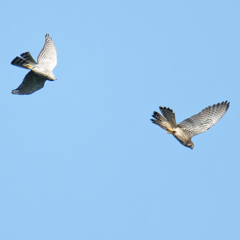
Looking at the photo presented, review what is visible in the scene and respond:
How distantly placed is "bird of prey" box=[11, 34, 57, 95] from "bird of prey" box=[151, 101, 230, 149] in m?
3.75

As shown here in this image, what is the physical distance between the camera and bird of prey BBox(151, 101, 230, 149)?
45.6 feet

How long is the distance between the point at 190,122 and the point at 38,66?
5075mm

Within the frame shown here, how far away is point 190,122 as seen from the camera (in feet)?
47.8

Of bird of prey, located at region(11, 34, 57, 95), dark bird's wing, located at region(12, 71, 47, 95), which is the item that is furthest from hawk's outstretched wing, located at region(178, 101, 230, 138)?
dark bird's wing, located at region(12, 71, 47, 95)

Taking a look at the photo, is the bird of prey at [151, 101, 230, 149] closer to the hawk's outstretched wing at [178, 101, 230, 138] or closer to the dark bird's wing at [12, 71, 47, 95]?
the hawk's outstretched wing at [178, 101, 230, 138]

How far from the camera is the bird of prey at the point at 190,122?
1391 cm

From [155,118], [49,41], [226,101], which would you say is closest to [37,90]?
[49,41]

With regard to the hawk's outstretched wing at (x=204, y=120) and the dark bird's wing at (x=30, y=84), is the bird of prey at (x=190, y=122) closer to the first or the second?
the hawk's outstretched wing at (x=204, y=120)

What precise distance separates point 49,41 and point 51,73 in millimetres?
1614

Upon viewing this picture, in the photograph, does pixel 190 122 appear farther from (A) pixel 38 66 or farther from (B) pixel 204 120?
(A) pixel 38 66

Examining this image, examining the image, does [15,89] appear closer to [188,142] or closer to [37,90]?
[37,90]

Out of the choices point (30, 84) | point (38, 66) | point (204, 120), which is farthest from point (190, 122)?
point (30, 84)

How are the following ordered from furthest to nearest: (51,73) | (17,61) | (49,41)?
(49,41)
(51,73)
(17,61)

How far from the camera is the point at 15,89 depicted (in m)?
14.9
